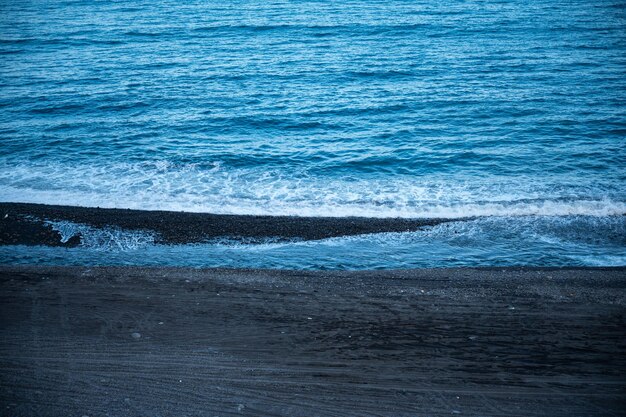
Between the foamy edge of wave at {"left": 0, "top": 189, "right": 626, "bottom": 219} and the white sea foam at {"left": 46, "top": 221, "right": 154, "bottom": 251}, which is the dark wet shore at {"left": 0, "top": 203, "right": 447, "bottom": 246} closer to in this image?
the white sea foam at {"left": 46, "top": 221, "right": 154, "bottom": 251}

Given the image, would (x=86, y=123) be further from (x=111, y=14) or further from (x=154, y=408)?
(x=111, y=14)

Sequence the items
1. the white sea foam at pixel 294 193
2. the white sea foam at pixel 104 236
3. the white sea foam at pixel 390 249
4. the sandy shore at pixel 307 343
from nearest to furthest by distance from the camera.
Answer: the sandy shore at pixel 307 343
the white sea foam at pixel 390 249
the white sea foam at pixel 104 236
the white sea foam at pixel 294 193

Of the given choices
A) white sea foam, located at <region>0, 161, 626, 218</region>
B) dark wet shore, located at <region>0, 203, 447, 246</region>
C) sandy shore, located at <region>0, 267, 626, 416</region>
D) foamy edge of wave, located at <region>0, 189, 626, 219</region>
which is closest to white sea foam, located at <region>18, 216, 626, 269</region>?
dark wet shore, located at <region>0, 203, 447, 246</region>

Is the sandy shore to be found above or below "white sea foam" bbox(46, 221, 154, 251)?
above

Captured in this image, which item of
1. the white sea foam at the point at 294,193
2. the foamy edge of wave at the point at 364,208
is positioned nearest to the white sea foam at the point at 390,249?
the foamy edge of wave at the point at 364,208

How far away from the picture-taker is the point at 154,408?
247 inches

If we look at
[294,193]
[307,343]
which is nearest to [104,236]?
[294,193]

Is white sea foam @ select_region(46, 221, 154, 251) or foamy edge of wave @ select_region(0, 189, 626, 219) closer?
white sea foam @ select_region(46, 221, 154, 251)

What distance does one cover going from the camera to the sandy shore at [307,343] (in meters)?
6.41

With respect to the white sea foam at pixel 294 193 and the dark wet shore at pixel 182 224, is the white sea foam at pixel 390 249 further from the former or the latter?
the white sea foam at pixel 294 193

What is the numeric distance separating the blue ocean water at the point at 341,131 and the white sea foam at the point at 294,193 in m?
0.08

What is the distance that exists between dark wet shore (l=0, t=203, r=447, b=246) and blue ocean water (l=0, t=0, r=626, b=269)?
1.53ft

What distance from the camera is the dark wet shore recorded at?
1198 centimetres

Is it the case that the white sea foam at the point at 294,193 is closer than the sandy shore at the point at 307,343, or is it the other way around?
the sandy shore at the point at 307,343
